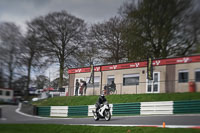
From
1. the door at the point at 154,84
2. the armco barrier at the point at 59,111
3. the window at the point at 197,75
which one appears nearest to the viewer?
the window at the point at 197,75

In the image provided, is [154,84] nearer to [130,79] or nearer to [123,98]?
[123,98]

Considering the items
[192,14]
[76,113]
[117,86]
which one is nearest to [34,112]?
[76,113]

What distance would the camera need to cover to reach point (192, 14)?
9.95 metres

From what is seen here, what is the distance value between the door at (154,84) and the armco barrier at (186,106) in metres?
4.84

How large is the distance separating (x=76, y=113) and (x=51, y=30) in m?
8.60

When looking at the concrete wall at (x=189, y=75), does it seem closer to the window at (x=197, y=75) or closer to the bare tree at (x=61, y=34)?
the window at (x=197, y=75)

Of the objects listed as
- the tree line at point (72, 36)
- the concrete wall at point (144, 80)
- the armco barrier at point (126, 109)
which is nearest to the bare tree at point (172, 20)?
the tree line at point (72, 36)

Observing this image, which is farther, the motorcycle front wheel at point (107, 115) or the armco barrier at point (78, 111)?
the armco barrier at point (78, 111)

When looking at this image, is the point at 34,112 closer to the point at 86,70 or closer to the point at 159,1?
the point at 86,70

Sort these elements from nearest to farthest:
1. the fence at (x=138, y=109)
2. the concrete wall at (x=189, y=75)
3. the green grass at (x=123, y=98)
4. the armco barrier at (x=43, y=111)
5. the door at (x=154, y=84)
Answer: the concrete wall at (x=189, y=75), the fence at (x=138, y=109), the green grass at (x=123, y=98), the door at (x=154, y=84), the armco barrier at (x=43, y=111)

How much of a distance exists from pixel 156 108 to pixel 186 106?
2.31 m

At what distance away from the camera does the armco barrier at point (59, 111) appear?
2592 cm

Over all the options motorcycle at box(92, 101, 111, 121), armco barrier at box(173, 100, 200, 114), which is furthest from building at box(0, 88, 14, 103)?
armco barrier at box(173, 100, 200, 114)

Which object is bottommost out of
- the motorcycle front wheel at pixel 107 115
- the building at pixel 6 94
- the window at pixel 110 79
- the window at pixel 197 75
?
the motorcycle front wheel at pixel 107 115
